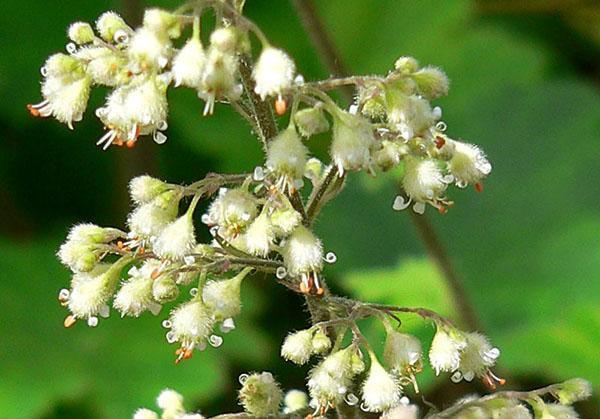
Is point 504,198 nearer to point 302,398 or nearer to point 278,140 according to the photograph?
point 302,398

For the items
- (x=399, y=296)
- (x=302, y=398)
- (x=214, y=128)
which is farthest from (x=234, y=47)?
(x=214, y=128)

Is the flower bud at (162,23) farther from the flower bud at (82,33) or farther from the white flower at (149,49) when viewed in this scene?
the flower bud at (82,33)

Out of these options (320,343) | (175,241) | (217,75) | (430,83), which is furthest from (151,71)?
(320,343)

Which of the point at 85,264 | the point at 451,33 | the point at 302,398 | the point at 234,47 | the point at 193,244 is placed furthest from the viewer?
the point at 451,33

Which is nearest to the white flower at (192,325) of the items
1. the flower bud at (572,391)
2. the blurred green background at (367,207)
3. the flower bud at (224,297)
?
the flower bud at (224,297)

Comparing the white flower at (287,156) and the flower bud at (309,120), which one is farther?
the flower bud at (309,120)

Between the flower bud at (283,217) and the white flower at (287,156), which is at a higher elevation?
the white flower at (287,156)
